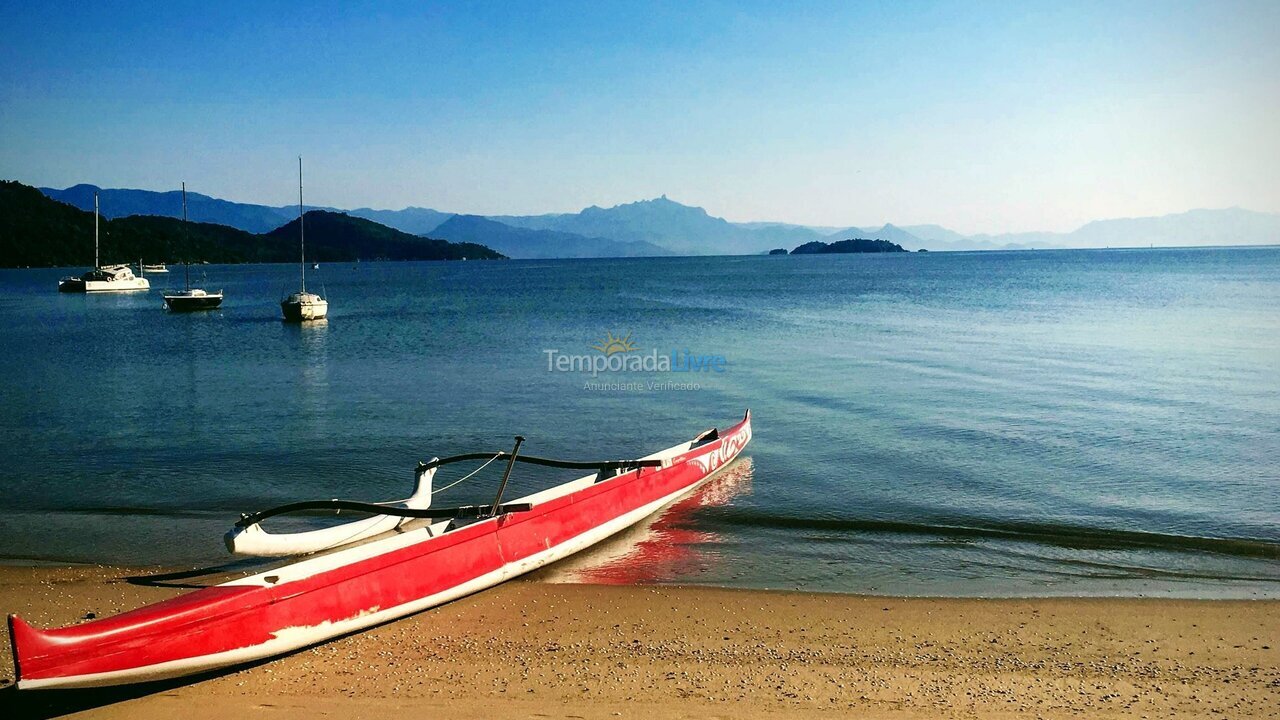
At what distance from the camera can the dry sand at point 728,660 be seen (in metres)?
6.34

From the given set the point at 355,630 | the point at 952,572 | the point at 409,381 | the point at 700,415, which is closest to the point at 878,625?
the point at 952,572

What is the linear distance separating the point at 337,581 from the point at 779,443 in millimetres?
10363

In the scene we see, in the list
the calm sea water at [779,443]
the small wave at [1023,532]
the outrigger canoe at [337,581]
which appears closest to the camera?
the outrigger canoe at [337,581]

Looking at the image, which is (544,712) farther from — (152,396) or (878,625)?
(152,396)

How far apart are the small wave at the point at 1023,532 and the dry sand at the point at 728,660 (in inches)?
78.5

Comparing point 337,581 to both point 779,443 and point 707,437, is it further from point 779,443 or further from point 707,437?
point 779,443

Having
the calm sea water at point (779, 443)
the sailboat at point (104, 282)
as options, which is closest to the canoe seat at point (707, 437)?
the calm sea water at point (779, 443)

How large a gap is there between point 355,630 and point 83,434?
44.2ft

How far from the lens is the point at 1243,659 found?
7.24 meters

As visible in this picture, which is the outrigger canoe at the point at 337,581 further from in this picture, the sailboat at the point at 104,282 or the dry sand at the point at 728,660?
the sailboat at the point at 104,282

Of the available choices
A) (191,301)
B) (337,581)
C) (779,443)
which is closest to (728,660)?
(337,581)

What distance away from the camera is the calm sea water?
1020 cm

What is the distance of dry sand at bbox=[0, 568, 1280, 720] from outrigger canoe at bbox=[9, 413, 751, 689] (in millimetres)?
292

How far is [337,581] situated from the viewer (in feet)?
24.1
